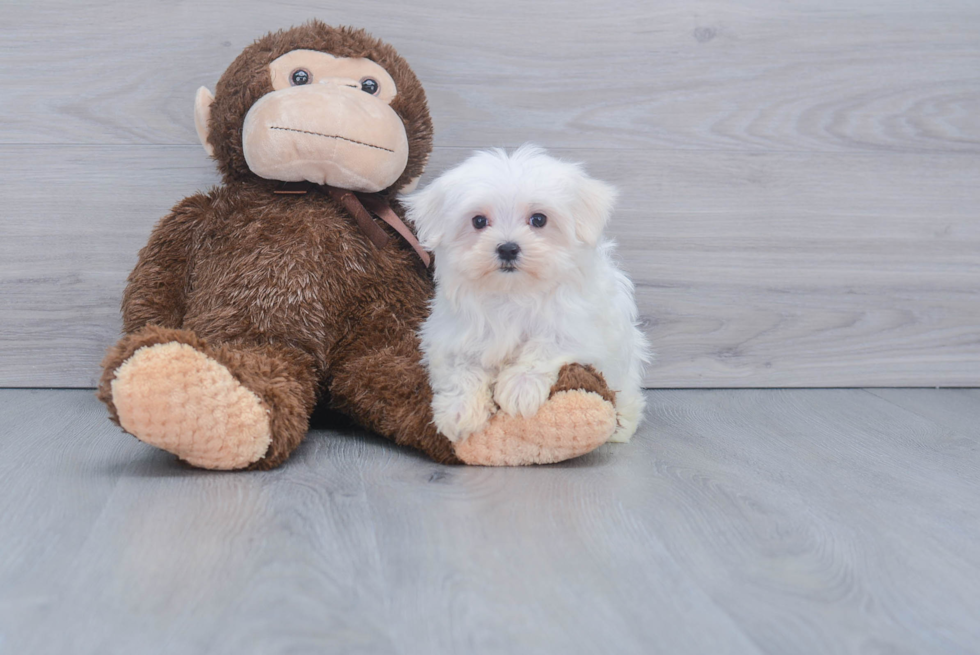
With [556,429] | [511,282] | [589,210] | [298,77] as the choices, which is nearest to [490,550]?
[556,429]

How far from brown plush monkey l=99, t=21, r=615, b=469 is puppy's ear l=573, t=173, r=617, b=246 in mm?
175

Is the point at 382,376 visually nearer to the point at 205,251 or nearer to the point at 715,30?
the point at 205,251

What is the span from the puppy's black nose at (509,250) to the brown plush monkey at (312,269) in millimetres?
169

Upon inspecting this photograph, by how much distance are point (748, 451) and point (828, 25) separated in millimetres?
864

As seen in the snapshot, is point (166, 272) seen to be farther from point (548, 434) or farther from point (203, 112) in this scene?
point (548, 434)

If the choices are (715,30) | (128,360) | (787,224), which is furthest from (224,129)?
(787,224)

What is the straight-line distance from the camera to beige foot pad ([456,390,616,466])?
1066 millimetres

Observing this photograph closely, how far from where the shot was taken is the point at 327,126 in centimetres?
120

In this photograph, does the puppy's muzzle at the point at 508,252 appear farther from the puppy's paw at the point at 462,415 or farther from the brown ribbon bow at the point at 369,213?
the brown ribbon bow at the point at 369,213

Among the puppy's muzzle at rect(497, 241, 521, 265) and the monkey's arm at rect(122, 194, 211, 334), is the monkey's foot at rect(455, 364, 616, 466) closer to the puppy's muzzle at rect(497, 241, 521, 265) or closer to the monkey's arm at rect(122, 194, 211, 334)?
the puppy's muzzle at rect(497, 241, 521, 265)

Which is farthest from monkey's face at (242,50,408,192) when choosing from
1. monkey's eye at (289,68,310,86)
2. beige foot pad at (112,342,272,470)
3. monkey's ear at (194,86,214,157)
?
beige foot pad at (112,342,272,470)

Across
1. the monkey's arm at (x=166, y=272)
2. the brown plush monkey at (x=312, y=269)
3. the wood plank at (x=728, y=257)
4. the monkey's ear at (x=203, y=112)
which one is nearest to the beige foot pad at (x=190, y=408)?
the brown plush monkey at (x=312, y=269)

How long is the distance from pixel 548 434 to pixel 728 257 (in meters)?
0.71

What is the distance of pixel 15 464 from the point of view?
1.08 m
